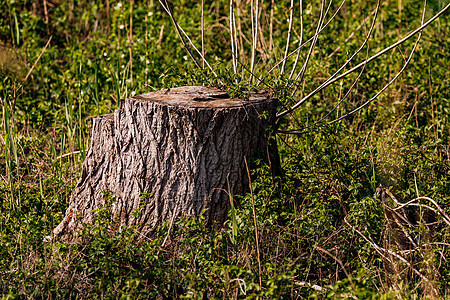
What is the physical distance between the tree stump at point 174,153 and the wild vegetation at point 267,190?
0.37ft

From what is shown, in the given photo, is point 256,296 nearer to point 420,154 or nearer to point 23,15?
point 420,154

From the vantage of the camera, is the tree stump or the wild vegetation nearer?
the wild vegetation

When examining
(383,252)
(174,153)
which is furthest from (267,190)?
(383,252)

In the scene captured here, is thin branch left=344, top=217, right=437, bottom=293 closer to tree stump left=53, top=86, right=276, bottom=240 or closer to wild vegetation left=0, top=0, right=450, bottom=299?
wild vegetation left=0, top=0, right=450, bottom=299

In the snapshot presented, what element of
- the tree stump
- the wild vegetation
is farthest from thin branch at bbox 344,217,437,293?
the tree stump

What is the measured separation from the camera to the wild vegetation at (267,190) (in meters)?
2.54

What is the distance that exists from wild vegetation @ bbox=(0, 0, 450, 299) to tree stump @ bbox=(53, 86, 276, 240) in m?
0.11

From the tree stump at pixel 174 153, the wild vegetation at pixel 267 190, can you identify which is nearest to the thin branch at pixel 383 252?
the wild vegetation at pixel 267 190

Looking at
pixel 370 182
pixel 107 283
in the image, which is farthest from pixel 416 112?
pixel 107 283

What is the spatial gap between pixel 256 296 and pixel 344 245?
81 cm

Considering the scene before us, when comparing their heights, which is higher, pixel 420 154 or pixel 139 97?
pixel 139 97

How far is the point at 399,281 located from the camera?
2.65 meters

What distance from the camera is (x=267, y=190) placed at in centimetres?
295

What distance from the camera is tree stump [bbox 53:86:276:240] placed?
2.79m
